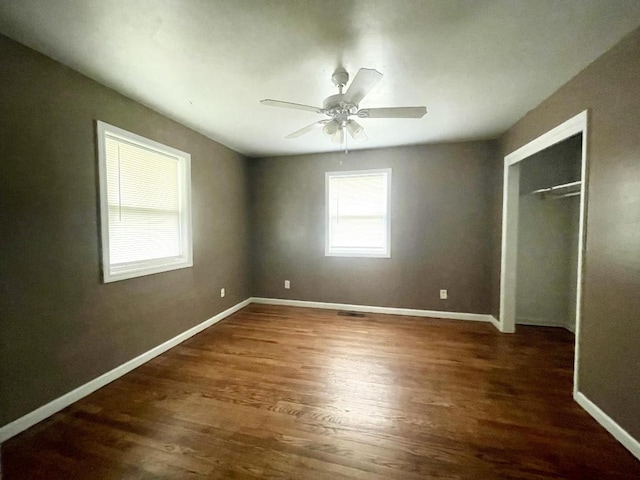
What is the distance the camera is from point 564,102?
2.10 metres

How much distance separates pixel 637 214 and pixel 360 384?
211cm

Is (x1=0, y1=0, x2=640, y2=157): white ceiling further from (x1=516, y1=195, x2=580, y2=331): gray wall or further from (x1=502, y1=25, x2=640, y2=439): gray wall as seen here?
(x1=516, y1=195, x2=580, y2=331): gray wall

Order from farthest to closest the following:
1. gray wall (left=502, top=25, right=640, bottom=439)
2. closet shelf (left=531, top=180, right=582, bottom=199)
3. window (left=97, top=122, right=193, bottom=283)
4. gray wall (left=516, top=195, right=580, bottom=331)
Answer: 1. gray wall (left=516, top=195, right=580, bottom=331)
2. closet shelf (left=531, top=180, right=582, bottom=199)
3. window (left=97, top=122, right=193, bottom=283)
4. gray wall (left=502, top=25, right=640, bottom=439)

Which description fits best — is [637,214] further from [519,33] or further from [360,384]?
[360,384]

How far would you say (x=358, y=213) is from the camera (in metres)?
4.04

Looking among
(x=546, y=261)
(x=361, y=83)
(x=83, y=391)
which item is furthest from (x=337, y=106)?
(x=546, y=261)

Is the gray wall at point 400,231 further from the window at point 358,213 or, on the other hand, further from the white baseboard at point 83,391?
the white baseboard at point 83,391

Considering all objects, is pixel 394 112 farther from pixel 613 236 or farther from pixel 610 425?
pixel 610 425

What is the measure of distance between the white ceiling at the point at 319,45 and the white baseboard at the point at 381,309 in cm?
265

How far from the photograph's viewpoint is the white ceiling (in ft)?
4.53

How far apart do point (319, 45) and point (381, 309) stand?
3.39 m

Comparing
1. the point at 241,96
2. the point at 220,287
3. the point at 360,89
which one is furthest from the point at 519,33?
the point at 220,287

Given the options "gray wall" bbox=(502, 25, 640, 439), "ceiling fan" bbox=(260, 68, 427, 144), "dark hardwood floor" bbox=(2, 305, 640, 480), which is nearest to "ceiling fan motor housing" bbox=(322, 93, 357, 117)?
"ceiling fan" bbox=(260, 68, 427, 144)

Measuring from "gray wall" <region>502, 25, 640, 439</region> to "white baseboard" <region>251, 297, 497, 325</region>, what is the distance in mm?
1785
